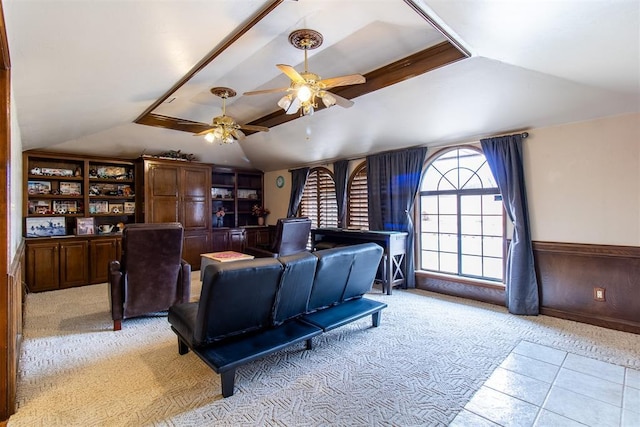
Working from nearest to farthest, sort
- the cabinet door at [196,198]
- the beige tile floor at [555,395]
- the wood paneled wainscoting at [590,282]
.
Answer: the beige tile floor at [555,395] < the wood paneled wainscoting at [590,282] < the cabinet door at [196,198]

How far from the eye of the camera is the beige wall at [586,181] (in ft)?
10.7

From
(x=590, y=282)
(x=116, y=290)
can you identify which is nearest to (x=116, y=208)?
(x=116, y=290)

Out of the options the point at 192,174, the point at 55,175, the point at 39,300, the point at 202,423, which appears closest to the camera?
the point at 202,423

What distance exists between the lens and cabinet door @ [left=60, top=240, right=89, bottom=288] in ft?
17.0

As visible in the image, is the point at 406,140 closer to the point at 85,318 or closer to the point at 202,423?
the point at 202,423

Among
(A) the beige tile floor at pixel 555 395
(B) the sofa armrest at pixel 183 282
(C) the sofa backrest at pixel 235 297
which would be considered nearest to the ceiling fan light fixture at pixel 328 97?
(C) the sofa backrest at pixel 235 297

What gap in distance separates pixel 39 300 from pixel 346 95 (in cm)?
538

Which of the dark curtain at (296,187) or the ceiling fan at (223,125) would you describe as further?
the dark curtain at (296,187)

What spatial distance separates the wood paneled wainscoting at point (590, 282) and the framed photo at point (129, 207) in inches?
276

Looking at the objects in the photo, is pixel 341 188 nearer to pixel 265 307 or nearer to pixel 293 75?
pixel 293 75

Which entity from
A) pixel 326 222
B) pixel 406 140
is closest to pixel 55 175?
pixel 326 222

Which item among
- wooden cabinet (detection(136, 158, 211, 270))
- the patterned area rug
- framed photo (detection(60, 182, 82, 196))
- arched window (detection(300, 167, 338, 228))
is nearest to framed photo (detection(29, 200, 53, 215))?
framed photo (detection(60, 182, 82, 196))

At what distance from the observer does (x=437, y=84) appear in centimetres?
347

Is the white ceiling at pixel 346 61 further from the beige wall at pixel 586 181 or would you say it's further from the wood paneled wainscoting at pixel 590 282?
the wood paneled wainscoting at pixel 590 282
